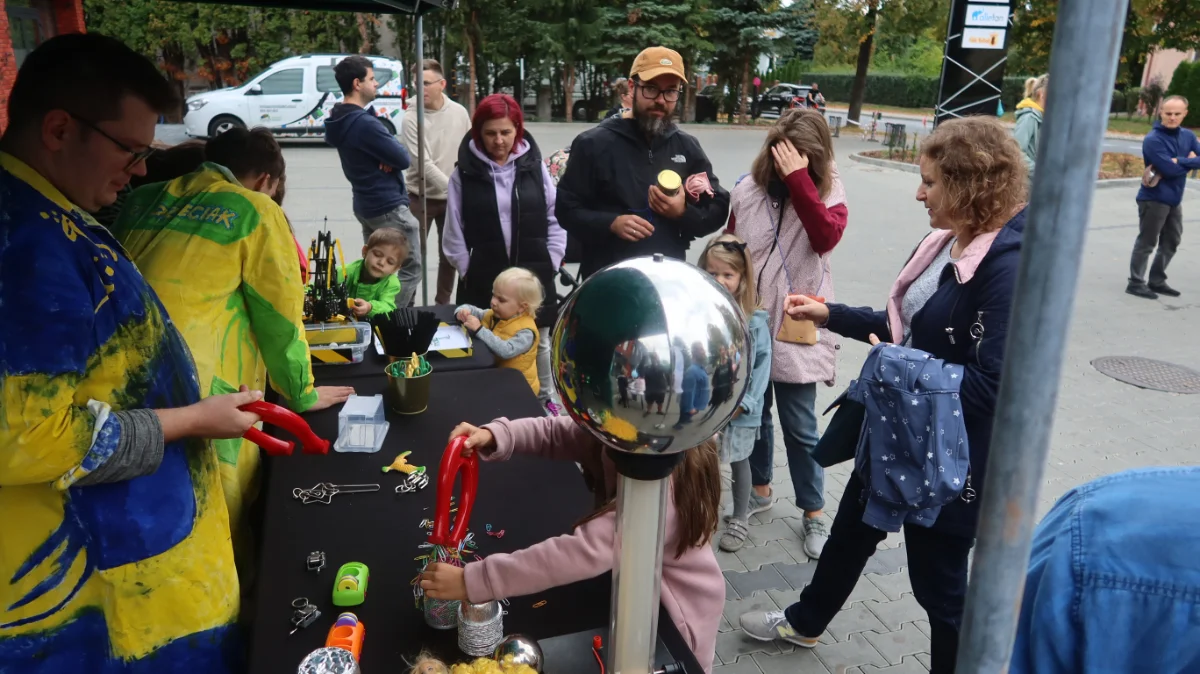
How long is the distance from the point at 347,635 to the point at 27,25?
7.88 m

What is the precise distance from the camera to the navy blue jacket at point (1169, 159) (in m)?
6.60

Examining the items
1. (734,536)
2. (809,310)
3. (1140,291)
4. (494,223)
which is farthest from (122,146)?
(1140,291)

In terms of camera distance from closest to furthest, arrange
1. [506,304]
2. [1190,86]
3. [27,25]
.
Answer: [506,304] → [27,25] → [1190,86]

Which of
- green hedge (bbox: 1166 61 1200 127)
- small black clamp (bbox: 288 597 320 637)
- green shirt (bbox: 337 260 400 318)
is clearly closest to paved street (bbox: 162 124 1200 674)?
small black clamp (bbox: 288 597 320 637)

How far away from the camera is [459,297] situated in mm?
4539

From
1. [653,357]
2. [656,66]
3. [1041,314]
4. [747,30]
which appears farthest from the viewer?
[747,30]

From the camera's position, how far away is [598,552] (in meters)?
1.48

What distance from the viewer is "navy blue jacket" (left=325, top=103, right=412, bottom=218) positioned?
5094mm

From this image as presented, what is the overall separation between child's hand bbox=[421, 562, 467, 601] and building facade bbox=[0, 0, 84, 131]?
668cm

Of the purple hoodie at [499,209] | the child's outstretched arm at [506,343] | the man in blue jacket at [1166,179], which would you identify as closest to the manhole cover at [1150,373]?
the man in blue jacket at [1166,179]

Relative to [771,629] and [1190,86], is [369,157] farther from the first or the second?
[1190,86]

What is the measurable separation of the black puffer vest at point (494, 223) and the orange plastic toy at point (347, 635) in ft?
9.32

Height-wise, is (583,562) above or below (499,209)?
below

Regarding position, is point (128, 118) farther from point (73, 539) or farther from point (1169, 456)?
point (1169, 456)
